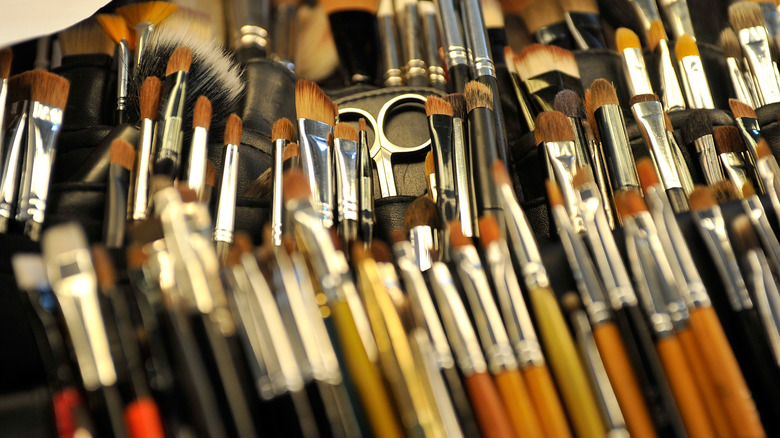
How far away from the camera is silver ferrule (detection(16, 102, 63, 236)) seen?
54 centimetres

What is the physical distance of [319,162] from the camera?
621 millimetres

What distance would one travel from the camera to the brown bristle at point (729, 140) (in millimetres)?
647

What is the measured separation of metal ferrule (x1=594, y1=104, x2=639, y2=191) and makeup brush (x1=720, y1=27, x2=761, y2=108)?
263 mm

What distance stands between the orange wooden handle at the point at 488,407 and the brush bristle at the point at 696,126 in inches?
15.4

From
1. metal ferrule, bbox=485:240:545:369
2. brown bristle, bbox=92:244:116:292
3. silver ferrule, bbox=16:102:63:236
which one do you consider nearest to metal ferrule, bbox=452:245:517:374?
metal ferrule, bbox=485:240:545:369

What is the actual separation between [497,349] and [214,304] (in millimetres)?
166

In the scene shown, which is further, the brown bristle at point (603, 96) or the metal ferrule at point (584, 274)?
the brown bristle at point (603, 96)

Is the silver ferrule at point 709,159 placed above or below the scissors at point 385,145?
below

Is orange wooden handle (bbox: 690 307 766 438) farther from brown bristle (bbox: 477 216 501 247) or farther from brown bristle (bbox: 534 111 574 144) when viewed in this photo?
brown bristle (bbox: 534 111 574 144)

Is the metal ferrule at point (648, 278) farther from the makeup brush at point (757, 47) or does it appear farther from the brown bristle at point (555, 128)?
the makeup brush at point (757, 47)

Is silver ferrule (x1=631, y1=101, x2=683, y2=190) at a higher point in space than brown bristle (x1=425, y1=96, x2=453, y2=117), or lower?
lower

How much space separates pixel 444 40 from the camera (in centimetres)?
82

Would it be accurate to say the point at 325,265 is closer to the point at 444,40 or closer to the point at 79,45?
the point at 444,40

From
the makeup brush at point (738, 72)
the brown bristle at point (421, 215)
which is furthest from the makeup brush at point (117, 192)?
the makeup brush at point (738, 72)
